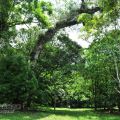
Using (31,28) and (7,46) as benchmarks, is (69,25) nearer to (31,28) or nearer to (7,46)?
(31,28)

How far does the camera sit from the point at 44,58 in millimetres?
28312

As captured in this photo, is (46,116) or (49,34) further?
(49,34)

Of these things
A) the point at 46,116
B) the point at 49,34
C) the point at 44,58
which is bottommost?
the point at 46,116

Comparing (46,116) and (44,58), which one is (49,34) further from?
(46,116)

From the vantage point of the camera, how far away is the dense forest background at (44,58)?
22297 mm

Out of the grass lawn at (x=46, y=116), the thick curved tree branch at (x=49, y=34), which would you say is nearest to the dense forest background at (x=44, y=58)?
the thick curved tree branch at (x=49, y=34)

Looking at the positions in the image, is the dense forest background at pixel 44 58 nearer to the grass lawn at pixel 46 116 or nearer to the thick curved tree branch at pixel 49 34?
the thick curved tree branch at pixel 49 34

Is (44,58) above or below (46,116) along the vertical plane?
above

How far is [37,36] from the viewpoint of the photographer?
2847 centimetres

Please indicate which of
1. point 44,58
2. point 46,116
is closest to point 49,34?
point 44,58

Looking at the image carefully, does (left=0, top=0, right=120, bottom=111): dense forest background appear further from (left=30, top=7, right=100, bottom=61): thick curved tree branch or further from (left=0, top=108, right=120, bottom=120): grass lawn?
(left=0, top=108, right=120, bottom=120): grass lawn

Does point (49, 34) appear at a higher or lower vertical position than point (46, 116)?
higher

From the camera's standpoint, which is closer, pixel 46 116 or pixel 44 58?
pixel 46 116

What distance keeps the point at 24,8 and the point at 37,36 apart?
4067mm
